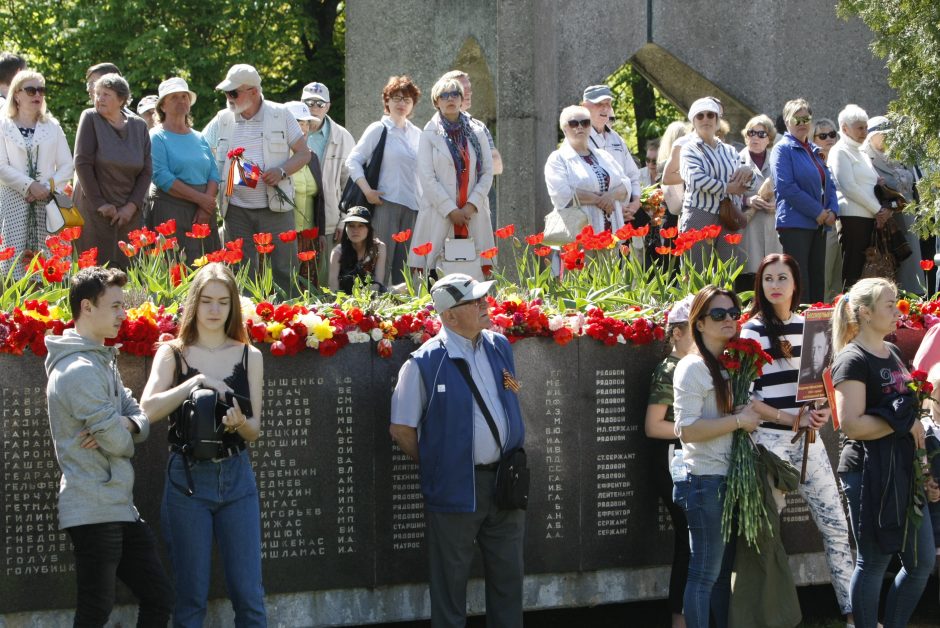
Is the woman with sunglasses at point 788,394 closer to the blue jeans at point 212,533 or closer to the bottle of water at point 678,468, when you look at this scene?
the bottle of water at point 678,468

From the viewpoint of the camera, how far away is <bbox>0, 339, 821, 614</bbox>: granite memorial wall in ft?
22.5

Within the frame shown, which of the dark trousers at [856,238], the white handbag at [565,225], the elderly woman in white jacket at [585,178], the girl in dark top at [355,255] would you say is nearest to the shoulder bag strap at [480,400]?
the girl in dark top at [355,255]

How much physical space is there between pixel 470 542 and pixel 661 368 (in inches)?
62.2

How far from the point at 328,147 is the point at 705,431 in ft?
20.6

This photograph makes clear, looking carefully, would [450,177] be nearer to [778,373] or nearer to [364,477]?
→ [364,477]

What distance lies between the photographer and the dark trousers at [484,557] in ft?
22.0

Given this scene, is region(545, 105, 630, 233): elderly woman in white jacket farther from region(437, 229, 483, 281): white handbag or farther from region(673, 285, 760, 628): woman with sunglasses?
region(673, 285, 760, 628): woman with sunglasses

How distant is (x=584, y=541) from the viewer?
310 inches

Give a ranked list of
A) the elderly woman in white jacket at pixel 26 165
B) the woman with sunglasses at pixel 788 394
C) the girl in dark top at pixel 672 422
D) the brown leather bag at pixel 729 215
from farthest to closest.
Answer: the brown leather bag at pixel 729 215
the elderly woman in white jacket at pixel 26 165
the girl in dark top at pixel 672 422
the woman with sunglasses at pixel 788 394

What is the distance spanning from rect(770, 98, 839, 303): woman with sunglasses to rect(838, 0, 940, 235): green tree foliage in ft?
2.87

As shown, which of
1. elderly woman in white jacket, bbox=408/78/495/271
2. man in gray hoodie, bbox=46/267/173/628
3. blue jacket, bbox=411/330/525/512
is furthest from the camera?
elderly woman in white jacket, bbox=408/78/495/271

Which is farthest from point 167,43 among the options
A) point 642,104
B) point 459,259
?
point 459,259

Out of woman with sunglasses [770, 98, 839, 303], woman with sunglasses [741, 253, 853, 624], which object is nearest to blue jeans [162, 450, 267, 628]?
woman with sunglasses [741, 253, 853, 624]

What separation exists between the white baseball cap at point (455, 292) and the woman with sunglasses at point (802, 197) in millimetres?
4996
